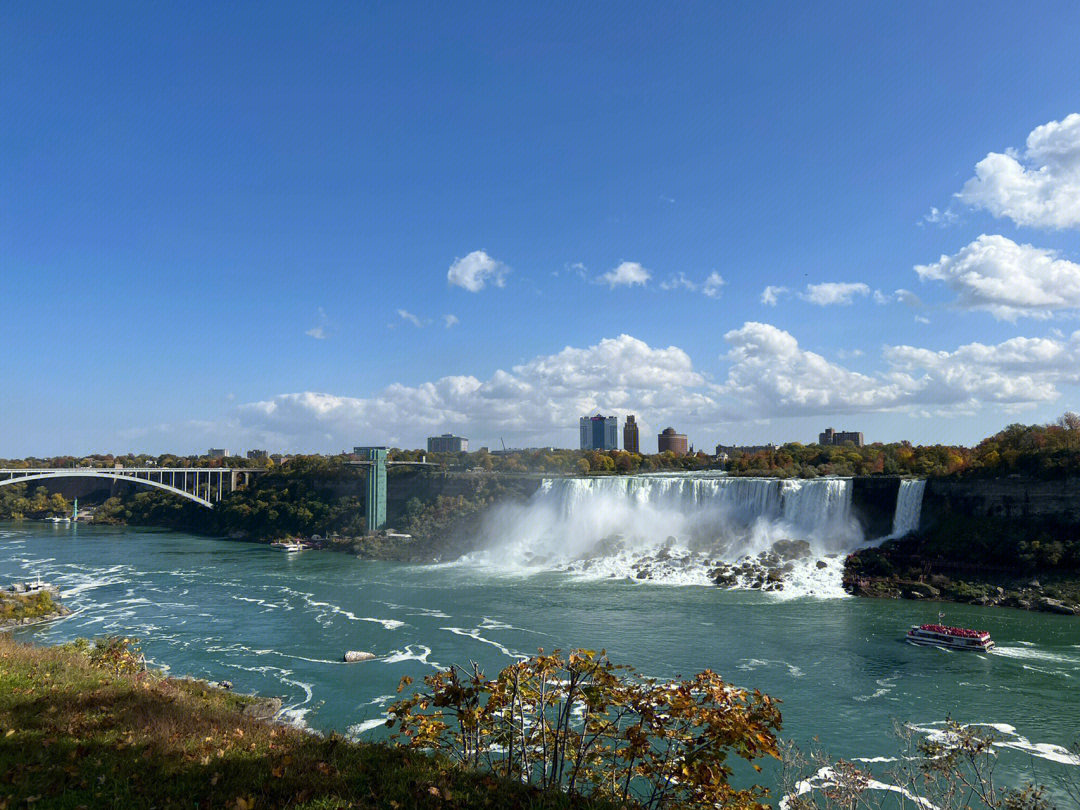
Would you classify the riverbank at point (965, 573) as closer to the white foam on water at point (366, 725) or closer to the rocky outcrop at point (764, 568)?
the rocky outcrop at point (764, 568)

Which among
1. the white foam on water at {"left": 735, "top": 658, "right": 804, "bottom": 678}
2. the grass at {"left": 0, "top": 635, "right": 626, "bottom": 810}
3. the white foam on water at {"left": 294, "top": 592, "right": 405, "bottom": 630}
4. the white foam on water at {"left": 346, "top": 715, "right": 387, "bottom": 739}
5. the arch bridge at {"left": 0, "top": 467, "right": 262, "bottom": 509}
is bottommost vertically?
the white foam on water at {"left": 294, "top": 592, "right": 405, "bottom": 630}

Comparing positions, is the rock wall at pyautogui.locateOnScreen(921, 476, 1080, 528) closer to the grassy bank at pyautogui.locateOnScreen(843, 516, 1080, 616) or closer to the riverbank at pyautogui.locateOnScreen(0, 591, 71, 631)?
the grassy bank at pyautogui.locateOnScreen(843, 516, 1080, 616)

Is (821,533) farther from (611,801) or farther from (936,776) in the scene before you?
(611,801)

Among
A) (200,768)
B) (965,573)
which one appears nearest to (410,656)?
(200,768)

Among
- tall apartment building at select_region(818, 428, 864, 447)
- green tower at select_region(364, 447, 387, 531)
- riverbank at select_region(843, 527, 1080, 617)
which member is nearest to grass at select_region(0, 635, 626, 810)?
riverbank at select_region(843, 527, 1080, 617)

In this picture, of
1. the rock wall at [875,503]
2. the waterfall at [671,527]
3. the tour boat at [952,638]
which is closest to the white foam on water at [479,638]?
the tour boat at [952,638]
